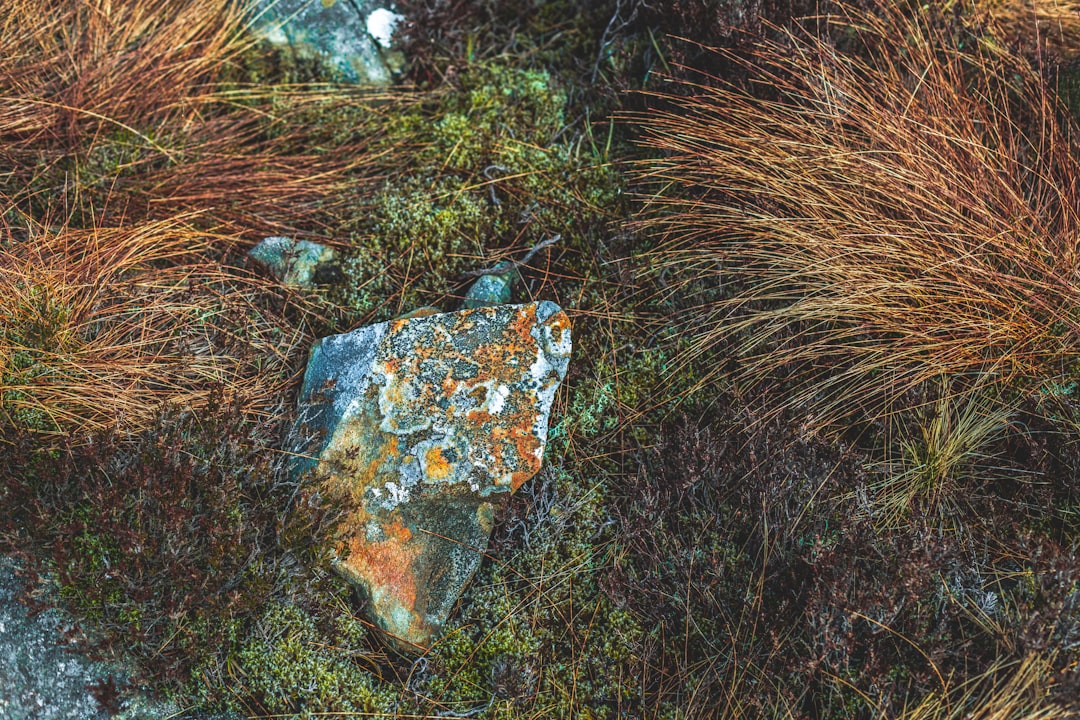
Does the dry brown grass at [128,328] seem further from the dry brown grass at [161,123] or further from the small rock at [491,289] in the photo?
the small rock at [491,289]

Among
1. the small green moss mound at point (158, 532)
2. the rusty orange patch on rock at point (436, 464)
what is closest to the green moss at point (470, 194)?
the rusty orange patch on rock at point (436, 464)

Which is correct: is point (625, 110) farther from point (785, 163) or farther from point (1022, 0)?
point (1022, 0)

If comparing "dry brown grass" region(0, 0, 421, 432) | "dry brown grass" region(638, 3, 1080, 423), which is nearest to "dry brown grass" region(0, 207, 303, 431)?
"dry brown grass" region(0, 0, 421, 432)

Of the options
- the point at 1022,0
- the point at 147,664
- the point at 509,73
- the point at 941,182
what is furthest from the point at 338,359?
the point at 1022,0

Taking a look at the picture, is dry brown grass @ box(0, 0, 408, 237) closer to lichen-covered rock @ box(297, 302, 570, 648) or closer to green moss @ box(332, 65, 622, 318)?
green moss @ box(332, 65, 622, 318)

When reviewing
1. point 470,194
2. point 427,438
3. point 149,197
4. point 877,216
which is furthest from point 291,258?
point 877,216

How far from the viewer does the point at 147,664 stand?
2.57m

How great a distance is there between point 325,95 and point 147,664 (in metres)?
2.83

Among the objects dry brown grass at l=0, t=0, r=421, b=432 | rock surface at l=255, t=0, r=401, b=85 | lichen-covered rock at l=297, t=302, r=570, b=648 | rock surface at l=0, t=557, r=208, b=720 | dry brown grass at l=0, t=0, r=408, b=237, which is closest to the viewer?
rock surface at l=0, t=557, r=208, b=720

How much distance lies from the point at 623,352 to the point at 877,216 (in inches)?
46.5

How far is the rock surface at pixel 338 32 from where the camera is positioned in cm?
405

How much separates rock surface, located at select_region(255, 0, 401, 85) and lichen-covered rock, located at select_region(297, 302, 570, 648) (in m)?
1.73

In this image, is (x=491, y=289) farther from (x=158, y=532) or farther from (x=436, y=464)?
(x=158, y=532)

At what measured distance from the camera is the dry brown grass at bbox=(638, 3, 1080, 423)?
293 centimetres
